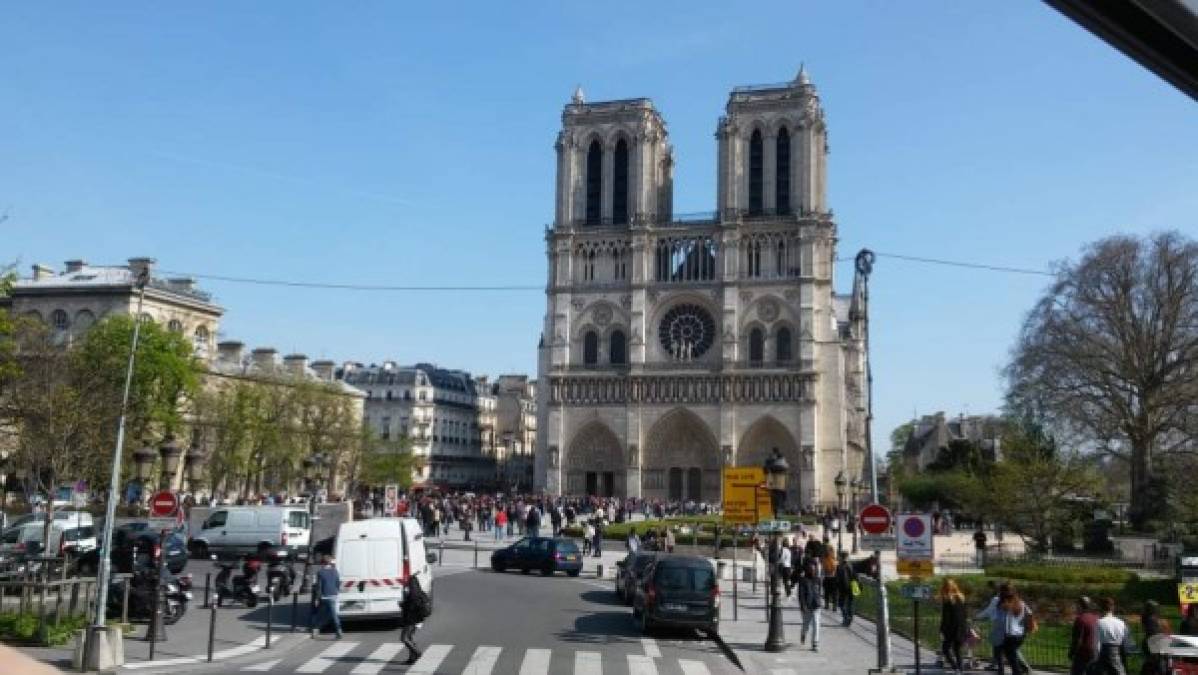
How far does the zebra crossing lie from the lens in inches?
574

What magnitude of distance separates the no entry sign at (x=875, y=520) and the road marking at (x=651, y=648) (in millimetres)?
4030

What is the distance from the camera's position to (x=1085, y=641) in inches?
524

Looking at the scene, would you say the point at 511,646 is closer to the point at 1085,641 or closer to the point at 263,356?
the point at 1085,641

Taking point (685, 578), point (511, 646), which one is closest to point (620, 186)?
point (685, 578)

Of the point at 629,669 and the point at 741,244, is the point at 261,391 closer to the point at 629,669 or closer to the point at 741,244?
the point at 741,244

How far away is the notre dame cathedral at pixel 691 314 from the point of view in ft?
234

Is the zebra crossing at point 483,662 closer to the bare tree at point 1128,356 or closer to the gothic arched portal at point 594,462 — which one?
the bare tree at point 1128,356

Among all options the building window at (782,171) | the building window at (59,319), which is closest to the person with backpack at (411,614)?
the building window at (59,319)

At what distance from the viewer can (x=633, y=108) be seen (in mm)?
77312

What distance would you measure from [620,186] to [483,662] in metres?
64.5

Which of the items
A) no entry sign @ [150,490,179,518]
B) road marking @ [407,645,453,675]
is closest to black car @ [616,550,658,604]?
road marking @ [407,645,453,675]

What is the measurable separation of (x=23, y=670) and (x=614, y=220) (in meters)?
76.3

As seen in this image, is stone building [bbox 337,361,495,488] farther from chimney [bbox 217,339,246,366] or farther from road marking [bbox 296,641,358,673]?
road marking [bbox 296,641,358,673]

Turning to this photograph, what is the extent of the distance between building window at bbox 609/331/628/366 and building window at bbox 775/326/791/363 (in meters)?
10.9
